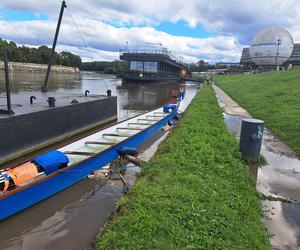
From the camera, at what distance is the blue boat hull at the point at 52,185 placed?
639cm

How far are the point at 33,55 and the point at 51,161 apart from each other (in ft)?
444

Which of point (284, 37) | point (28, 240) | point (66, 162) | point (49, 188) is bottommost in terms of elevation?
point (28, 240)

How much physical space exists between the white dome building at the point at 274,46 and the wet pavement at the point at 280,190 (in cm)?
8435

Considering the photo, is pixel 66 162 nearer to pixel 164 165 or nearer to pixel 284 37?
A: pixel 164 165

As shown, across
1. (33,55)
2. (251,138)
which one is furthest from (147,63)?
(33,55)

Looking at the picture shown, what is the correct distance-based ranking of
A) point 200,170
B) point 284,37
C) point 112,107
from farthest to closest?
point 284,37 < point 112,107 < point 200,170

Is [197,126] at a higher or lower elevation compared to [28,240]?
higher

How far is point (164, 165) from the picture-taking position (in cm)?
807

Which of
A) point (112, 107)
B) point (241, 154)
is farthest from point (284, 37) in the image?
point (241, 154)

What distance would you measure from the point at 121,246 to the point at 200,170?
12.3ft

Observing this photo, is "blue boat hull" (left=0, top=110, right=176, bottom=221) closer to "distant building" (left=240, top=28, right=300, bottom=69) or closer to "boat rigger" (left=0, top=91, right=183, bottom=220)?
"boat rigger" (left=0, top=91, right=183, bottom=220)

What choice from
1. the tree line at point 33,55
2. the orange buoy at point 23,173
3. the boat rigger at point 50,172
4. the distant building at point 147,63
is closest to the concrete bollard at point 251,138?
the boat rigger at point 50,172

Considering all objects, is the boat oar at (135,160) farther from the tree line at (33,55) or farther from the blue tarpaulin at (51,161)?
the tree line at (33,55)

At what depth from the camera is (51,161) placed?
291 inches
